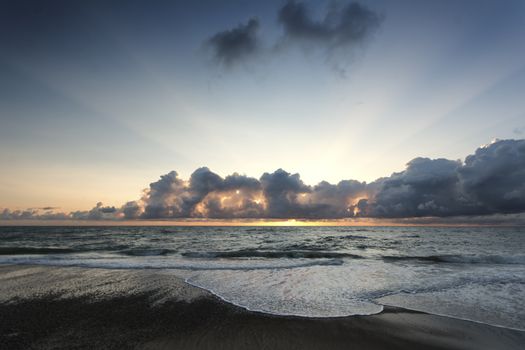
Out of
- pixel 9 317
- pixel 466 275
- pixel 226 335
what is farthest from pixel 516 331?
pixel 9 317

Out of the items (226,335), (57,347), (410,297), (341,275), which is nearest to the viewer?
(57,347)

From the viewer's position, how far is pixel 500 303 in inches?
385

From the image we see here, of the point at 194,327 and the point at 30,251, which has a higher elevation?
the point at 194,327

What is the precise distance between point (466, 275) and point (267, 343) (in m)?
14.4

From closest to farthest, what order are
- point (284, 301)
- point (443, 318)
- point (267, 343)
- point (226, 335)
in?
point (267, 343) < point (226, 335) < point (443, 318) < point (284, 301)

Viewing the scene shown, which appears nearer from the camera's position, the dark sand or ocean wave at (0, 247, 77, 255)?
the dark sand

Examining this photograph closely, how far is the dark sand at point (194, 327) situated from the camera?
6137 millimetres

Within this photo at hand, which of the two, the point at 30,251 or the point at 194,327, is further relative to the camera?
the point at 30,251

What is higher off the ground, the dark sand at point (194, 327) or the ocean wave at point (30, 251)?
the dark sand at point (194, 327)

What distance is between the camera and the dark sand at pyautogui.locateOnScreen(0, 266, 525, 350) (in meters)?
6.14

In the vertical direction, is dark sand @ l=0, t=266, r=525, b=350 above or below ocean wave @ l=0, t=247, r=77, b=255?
above

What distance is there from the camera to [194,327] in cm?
712

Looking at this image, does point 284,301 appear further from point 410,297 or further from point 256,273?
point 256,273

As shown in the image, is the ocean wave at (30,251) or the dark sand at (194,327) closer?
the dark sand at (194,327)
